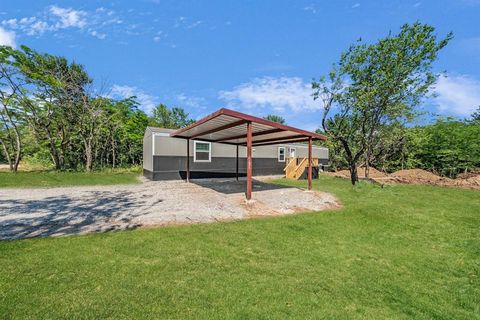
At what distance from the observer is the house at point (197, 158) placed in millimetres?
14156

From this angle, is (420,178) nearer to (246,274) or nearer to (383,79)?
(383,79)

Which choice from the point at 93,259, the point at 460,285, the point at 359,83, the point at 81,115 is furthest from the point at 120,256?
the point at 81,115

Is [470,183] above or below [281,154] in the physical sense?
below

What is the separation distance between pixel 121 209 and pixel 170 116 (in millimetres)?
45475

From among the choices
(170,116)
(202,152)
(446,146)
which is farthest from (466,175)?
→ (170,116)

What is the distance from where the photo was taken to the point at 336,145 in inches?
1040

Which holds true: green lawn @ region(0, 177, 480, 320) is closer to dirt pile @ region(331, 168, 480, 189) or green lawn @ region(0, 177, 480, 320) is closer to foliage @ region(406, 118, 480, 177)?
dirt pile @ region(331, 168, 480, 189)

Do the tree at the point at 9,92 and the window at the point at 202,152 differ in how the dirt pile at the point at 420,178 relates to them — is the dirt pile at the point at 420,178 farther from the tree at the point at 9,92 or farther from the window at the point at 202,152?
the tree at the point at 9,92

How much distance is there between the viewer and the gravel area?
17.1ft

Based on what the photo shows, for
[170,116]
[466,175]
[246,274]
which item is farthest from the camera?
[170,116]

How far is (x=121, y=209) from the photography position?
22.4 feet

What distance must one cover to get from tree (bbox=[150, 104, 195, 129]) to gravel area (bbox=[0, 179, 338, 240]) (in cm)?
3839

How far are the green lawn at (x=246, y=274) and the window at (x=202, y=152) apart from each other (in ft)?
33.8

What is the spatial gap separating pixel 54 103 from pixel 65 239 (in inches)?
767
